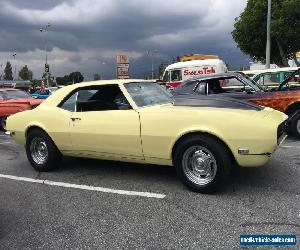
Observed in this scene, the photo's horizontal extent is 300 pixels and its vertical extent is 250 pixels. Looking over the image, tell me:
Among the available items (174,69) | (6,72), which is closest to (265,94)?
(174,69)

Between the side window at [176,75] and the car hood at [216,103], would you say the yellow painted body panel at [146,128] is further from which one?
the side window at [176,75]

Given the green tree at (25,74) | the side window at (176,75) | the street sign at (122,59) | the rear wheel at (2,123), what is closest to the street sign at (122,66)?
the street sign at (122,59)

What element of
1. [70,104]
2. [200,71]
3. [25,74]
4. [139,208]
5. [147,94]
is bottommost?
[139,208]

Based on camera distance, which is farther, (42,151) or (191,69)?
(191,69)

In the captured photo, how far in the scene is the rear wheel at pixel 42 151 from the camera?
20.4ft

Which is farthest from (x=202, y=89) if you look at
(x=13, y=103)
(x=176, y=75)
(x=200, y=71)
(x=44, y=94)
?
(x=44, y=94)

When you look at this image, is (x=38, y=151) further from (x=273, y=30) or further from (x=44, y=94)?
(x=273, y=30)

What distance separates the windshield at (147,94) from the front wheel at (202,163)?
38.4 inches

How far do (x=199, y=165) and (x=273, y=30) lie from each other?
80.9 ft

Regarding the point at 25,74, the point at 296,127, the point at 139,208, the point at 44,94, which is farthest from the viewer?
the point at 25,74

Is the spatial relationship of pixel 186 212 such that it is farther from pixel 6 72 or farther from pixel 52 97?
pixel 6 72

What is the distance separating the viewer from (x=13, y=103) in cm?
1200

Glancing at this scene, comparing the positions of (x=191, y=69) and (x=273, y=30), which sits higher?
(x=273, y=30)

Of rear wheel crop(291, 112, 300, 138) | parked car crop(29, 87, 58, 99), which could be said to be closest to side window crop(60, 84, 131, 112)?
rear wheel crop(291, 112, 300, 138)
